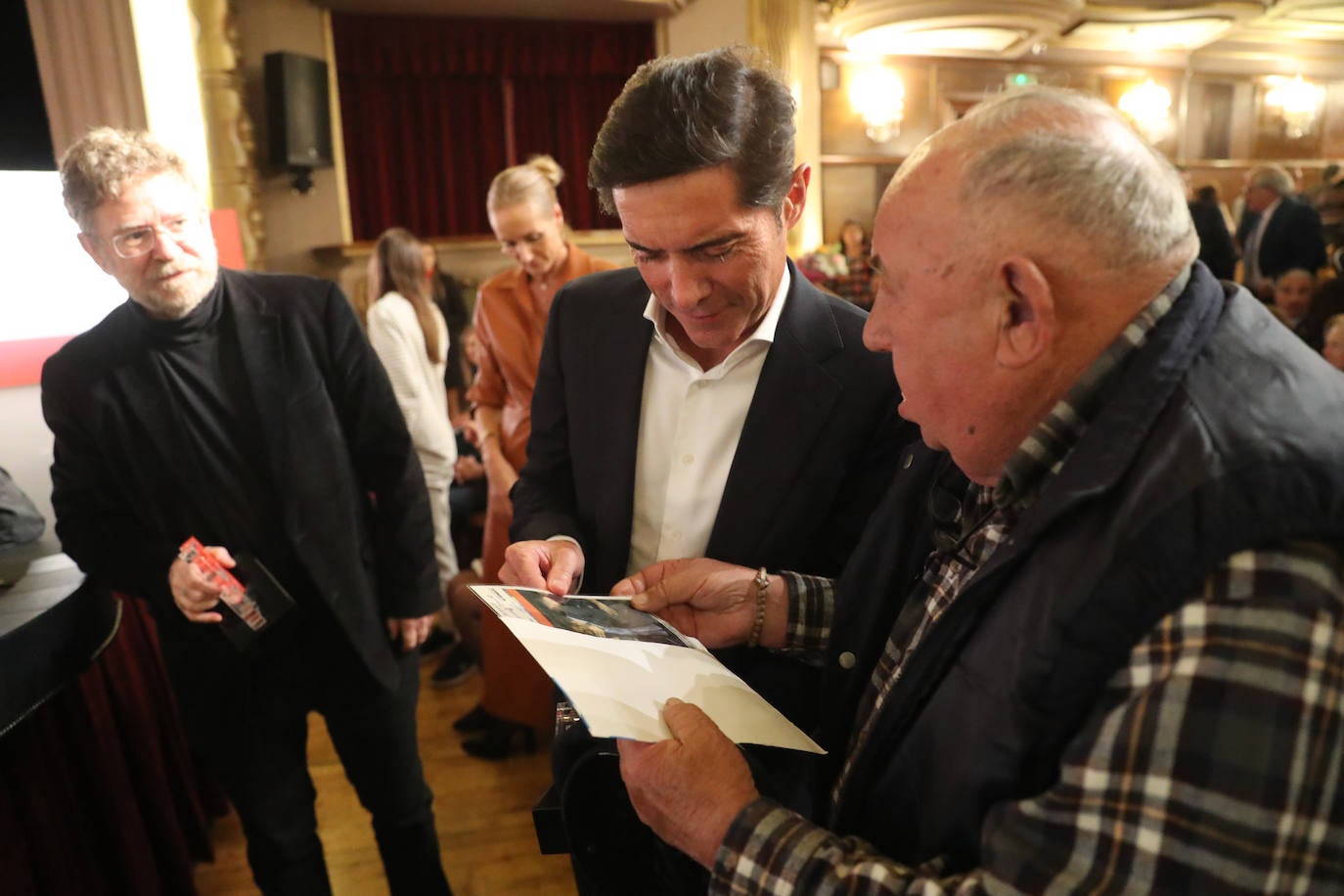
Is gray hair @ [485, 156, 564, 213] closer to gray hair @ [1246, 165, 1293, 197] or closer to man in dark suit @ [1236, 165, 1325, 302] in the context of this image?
man in dark suit @ [1236, 165, 1325, 302]

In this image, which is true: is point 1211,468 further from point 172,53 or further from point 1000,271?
point 172,53

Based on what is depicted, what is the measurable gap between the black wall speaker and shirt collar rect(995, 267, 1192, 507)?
5441 mm

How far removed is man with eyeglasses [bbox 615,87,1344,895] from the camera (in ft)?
1.92

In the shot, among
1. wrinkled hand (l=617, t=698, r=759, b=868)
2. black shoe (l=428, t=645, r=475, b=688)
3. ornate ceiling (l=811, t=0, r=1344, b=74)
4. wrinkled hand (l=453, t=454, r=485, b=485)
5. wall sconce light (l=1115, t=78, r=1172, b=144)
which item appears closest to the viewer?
wrinkled hand (l=617, t=698, r=759, b=868)

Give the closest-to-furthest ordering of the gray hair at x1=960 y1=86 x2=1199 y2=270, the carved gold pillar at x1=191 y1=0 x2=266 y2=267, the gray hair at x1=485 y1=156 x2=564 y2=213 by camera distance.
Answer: the gray hair at x1=960 y1=86 x2=1199 y2=270 < the gray hair at x1=485 y1=156 x2=564 y2=213 < the carved gold pillar at x1=191 y1=0 x2=266 y2=267

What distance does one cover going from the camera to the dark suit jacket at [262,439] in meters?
1.57

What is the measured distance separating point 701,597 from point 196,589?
95cm

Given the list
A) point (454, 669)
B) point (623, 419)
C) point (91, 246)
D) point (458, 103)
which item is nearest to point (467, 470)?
point (454, 669)

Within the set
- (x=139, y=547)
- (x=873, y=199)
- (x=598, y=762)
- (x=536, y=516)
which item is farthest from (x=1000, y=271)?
(x=873, y=199)

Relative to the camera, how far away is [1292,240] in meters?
6.09

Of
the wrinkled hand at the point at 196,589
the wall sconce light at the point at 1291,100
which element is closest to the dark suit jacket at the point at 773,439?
the wrinkled hand at the point at 196,589

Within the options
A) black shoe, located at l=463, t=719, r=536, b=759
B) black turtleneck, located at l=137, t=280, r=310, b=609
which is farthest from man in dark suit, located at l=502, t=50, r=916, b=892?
black shoe, located at l=463, t=719, r=536, b=759

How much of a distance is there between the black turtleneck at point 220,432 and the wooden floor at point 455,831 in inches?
43.3

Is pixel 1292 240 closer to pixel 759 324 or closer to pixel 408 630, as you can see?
pixel 759 324
